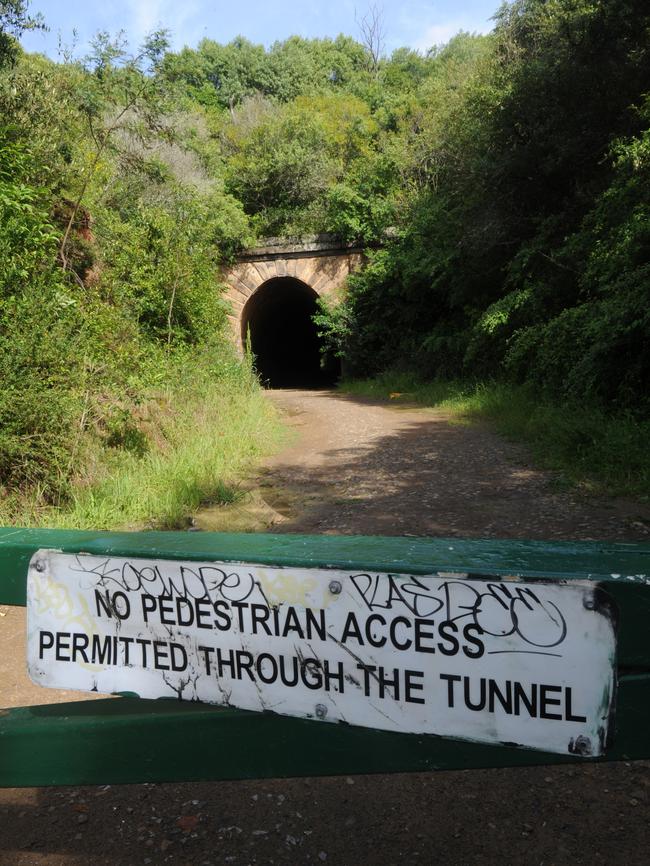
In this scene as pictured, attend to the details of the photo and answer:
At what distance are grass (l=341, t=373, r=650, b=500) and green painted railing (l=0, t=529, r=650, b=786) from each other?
16.9 ft

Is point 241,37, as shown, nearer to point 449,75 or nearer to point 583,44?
point 449,75

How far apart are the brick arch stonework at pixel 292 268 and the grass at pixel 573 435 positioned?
10.0m

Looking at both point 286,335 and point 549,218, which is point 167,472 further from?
point 286,335

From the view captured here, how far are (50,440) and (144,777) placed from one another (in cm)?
503

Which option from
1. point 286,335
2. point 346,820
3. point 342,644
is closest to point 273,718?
point 342,644

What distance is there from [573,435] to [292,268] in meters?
15.8

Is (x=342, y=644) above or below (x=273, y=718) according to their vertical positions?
above

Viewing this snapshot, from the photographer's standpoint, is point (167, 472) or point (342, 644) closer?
point (342, 644)

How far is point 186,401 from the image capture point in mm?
9664

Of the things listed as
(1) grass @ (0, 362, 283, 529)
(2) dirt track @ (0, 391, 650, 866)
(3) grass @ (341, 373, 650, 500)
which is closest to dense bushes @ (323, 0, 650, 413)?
(3) grass @ (341, 373, 650, 500)

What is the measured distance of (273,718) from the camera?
1.29 meters

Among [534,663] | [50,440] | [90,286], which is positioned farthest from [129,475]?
[90,286]

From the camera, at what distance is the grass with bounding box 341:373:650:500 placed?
6.42 metres

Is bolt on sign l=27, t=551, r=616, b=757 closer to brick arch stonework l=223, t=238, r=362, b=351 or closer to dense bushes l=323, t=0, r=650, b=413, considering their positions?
dense bushes l=323, t=0, r=650, b=413
